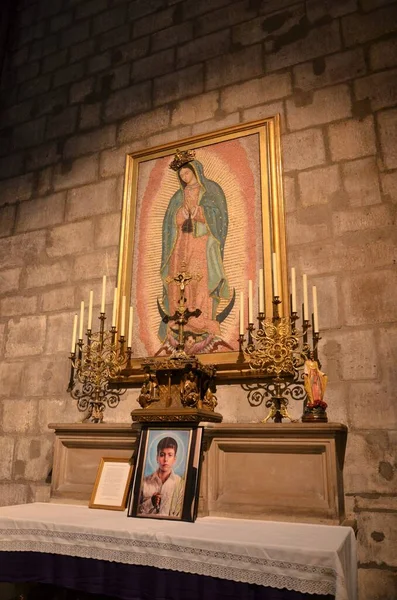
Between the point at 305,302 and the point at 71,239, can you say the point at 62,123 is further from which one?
the point at 305,302

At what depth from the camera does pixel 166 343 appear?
368 cm

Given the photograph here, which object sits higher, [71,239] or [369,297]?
[71,239]

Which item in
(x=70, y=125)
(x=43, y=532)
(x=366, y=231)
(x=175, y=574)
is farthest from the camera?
(x=70, y=125)

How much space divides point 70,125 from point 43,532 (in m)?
3.82

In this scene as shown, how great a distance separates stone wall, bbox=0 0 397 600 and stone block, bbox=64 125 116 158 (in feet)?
0.07

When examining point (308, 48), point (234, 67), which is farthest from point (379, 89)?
point (234, 67)

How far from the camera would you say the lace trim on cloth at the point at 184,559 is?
1.94 metres

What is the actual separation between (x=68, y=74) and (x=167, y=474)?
4264 mm

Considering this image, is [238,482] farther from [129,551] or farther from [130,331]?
[130,331]

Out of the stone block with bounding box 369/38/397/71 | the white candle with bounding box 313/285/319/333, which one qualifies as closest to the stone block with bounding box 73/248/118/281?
the white candle with bounding box 313/285/319/333

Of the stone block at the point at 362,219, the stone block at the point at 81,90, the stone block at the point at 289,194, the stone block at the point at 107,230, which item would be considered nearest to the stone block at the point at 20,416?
the stone block at the point at 107,230

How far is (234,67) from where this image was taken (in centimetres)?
424

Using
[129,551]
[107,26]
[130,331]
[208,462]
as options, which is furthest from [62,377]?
[107,26]

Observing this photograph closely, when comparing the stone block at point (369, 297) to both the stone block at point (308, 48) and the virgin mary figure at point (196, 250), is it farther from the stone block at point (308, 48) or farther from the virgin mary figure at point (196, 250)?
the stone block at point (308, 48)
